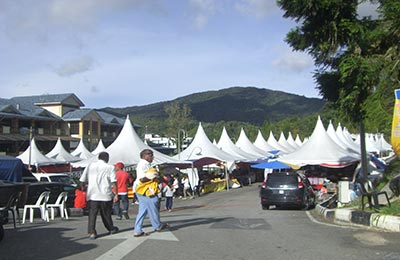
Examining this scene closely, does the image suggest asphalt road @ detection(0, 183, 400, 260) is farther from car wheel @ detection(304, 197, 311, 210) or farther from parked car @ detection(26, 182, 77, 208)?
car wheel @ detection(304, 197, 311, 210)

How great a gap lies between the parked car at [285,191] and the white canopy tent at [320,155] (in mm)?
10832

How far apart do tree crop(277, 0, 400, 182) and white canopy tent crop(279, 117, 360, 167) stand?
11.8m

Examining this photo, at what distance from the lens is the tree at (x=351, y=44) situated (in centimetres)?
1565

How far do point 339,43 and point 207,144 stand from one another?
2037 cm

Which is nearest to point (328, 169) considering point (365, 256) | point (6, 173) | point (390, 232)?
point (6, 173)

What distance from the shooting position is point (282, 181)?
18375mm

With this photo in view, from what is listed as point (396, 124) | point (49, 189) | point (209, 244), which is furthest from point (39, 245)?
point (49, 189)

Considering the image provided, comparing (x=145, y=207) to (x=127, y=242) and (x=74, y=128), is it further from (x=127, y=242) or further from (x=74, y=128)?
(x=74, y=128)

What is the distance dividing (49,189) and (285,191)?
887 cm

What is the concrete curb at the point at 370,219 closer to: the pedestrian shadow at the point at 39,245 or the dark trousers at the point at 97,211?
the dark trousers at the point at 97,211

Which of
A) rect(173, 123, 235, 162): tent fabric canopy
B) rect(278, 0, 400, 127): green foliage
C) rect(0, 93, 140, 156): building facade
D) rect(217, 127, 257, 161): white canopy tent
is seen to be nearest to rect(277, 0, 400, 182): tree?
rect(278, 0, 400, 127): green foliage

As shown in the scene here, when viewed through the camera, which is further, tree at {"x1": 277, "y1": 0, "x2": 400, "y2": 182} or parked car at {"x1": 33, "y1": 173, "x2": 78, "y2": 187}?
parked car at {"x1": 33, "y1": 173, "x2": 78, "y2": 187}

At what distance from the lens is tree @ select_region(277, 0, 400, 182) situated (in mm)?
15648

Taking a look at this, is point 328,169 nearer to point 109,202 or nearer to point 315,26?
point 315,26
